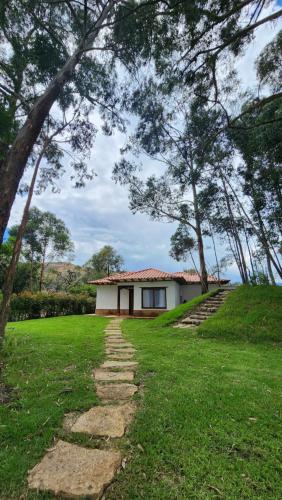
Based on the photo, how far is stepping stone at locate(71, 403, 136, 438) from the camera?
2.09m

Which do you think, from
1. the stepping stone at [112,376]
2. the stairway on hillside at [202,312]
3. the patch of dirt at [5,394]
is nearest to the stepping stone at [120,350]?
the stepping stone at [112,376]

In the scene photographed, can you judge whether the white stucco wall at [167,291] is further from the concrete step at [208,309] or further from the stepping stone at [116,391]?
the stepping stone at [116,391]

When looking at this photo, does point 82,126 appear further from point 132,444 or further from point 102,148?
point 132,444

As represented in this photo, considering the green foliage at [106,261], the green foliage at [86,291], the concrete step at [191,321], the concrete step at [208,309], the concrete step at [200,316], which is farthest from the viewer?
the green foliage at [106,261]

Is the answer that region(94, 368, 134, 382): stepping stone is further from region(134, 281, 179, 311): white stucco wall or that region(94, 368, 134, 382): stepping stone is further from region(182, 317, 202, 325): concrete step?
region(134, 281, 179, 311): white stucco wall

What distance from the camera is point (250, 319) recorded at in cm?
812

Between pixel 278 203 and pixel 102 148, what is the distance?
743 cm

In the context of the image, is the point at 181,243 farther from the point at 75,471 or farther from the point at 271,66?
the point at 75,471

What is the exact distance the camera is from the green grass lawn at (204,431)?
154 cm

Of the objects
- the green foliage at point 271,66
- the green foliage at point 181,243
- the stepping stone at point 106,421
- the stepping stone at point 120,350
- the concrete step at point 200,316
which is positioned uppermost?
the green foliage at point 271,66

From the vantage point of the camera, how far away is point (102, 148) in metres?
8.02

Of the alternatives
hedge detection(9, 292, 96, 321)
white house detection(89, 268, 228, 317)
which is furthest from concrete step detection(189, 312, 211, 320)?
hedge detection(9, 292, 96, 321)

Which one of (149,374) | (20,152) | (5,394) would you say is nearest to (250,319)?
(149,374)

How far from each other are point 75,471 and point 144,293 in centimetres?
1512
